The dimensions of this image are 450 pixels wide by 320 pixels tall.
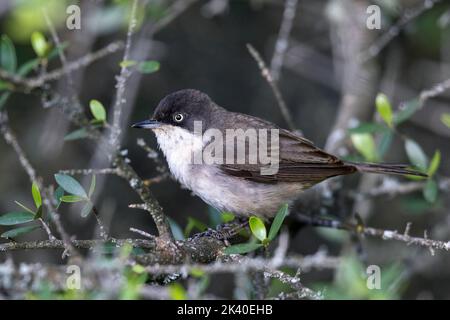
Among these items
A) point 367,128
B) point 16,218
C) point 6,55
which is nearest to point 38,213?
point 16,218

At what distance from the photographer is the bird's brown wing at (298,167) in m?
4.82

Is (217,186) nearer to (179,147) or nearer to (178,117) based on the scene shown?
(179,147)

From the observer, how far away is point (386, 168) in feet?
15.6

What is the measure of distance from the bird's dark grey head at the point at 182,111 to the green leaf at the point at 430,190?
1810 mm

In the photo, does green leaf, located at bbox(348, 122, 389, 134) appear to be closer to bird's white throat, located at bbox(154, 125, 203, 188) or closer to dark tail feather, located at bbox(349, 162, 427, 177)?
dark tail feather, located at bbox(349, 162, 427, 177)

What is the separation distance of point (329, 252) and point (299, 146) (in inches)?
99.9

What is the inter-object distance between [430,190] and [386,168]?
364 millimetres

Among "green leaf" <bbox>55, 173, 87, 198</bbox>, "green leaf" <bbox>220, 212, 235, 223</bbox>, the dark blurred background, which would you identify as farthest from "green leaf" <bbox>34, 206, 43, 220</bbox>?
the dark blurred background

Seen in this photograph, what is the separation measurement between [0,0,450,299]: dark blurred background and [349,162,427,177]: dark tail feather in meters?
0.65

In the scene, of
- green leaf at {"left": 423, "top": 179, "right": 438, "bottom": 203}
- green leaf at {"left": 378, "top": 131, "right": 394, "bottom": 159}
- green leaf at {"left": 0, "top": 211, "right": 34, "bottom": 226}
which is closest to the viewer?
green leaf at {"left": 0, "top": 211, "right": 34, "bottom": 226}

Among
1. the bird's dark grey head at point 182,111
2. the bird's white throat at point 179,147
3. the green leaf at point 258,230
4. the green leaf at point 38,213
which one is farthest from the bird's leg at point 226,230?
the green leaf at point 38,213

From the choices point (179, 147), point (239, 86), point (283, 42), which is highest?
point (283, 42)

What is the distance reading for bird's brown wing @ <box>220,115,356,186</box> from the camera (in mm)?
4824

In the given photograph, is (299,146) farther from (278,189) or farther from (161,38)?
(161,38)
